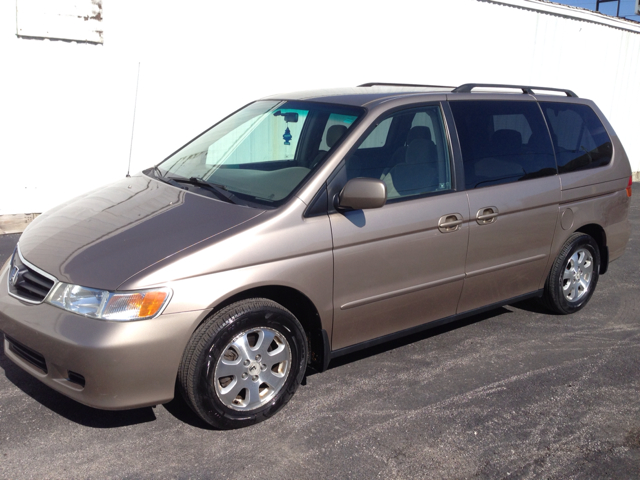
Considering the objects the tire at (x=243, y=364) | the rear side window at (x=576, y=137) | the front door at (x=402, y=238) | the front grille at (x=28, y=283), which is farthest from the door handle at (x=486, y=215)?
the front grille at (x=28, y=283)

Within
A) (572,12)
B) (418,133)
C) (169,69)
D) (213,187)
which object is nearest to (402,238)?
(418,133)

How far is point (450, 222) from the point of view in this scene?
13.2 feet

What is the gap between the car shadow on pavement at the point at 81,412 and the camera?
3.41m

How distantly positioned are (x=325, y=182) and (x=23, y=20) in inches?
213

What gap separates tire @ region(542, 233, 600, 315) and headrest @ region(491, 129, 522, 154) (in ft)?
3.23

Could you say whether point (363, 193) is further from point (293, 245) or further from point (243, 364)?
point (243, 364)

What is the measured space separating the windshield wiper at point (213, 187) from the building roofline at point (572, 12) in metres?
9.15

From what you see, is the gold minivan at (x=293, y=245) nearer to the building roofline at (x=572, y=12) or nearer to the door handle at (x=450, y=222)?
the door handle at (x=450, y=222)

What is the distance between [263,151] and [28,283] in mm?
1808

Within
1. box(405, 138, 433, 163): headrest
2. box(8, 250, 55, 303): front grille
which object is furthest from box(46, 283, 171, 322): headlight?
box(405, 138, 433, 163): headrest

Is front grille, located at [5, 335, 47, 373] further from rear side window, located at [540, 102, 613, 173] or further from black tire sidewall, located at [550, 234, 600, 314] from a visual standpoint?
rear side window, located at [540, 102, 613, 173]

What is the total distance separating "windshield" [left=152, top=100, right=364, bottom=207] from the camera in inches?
146

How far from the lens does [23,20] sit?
7.12 m

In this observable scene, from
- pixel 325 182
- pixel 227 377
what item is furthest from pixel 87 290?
pixel 325 182
